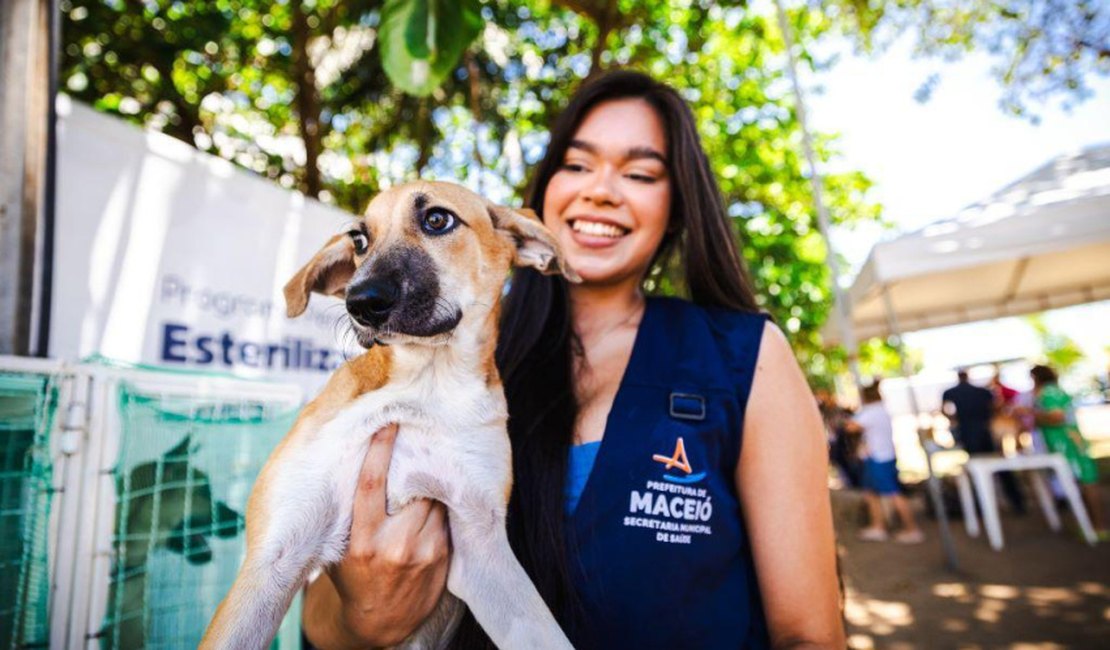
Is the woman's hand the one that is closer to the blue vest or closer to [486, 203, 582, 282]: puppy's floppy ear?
the blue vest

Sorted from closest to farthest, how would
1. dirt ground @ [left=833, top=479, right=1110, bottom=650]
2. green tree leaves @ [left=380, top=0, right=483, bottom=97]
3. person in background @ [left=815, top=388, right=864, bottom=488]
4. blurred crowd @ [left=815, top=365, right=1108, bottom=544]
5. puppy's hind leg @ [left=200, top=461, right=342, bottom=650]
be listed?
puppy's hind leg @ [left=200, top=461, right=342, bottom=650] < green tree leaves @ [left=380, top=0, right=483, bottom=97] < dirt ground @ [left=833, top=479, right=1110, bottom=650] < blurred crowd @ [left=815, top=365, right=1108, bottom=544] < person in background @ [left=815, top=388, right=864, bottom=488]

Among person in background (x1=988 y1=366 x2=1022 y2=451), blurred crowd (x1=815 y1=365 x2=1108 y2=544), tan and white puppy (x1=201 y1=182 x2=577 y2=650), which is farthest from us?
person in background (x1=988 y1=366 x2=1022 y2=451)

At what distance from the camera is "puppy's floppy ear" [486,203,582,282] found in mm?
2217

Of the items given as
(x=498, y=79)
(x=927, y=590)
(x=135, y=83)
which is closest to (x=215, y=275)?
(x=135, y=83)

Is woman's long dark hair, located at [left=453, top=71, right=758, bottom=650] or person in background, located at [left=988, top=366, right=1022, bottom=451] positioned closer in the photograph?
woman's long dark hair, located at [left=453, top=71, right=758, bottom=650]

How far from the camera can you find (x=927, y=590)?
661cm

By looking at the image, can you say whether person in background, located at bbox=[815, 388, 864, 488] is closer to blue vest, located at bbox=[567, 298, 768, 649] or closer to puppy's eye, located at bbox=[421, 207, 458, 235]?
blue vest, located at bbox=[567, 298, 768, 649]

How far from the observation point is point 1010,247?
7.20m

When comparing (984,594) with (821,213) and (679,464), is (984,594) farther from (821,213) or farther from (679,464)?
(679,464)

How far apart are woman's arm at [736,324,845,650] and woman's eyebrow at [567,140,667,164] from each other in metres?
0.93

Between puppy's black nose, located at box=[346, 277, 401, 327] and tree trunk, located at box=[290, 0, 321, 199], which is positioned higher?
tree trunk, located at box=[290, 0, 321, 199]

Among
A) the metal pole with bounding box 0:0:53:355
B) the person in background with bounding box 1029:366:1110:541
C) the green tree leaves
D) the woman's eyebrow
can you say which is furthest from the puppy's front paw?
the person in background with bounding box 1029:366:1110:541

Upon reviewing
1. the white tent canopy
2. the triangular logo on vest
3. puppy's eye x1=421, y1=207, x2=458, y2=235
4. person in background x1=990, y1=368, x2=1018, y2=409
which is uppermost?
the white tent canopy

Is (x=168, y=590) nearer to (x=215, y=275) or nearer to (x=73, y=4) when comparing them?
(x=215, y=275)
